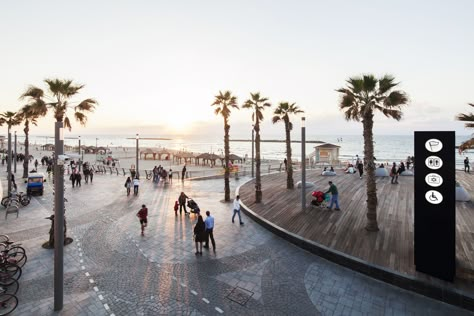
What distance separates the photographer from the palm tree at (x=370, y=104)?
33.3 feet

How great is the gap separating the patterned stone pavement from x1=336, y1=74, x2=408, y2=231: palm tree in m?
3.64

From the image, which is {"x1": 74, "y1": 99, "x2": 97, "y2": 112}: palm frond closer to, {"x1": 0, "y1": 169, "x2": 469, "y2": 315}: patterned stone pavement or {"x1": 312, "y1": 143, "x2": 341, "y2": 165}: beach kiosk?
{"x1": 0, "y1": 169, "x2": 469, "y2": 315}: patterned stone pavement

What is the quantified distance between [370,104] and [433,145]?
11.6 feet

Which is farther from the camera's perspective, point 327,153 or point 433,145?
point 327,153

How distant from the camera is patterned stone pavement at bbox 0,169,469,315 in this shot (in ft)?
21.3

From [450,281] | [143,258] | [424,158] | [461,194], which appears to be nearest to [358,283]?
[450,281]

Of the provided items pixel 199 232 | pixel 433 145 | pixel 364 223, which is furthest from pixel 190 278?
pixel 364 223

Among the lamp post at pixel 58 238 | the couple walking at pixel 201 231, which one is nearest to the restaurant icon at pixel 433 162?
the couple walking at pixel 201 231

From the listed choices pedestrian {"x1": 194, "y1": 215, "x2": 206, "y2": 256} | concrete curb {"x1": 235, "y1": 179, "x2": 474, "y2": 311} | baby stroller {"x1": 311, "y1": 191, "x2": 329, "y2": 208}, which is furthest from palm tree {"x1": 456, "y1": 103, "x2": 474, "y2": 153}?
pedestrian {"x1": 194, "y1": 215, "x2": 206, "y2": 256}

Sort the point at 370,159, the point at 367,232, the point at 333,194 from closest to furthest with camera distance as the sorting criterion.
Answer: the point at 370,159 < the point at 367,232 < the point at 333,194

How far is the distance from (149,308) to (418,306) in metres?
6.70

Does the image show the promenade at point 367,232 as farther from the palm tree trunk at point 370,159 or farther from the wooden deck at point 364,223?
the palm tree trunk at point 370,159

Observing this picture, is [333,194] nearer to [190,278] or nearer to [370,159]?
[370,159]

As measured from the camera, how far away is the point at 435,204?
731 centimetres
